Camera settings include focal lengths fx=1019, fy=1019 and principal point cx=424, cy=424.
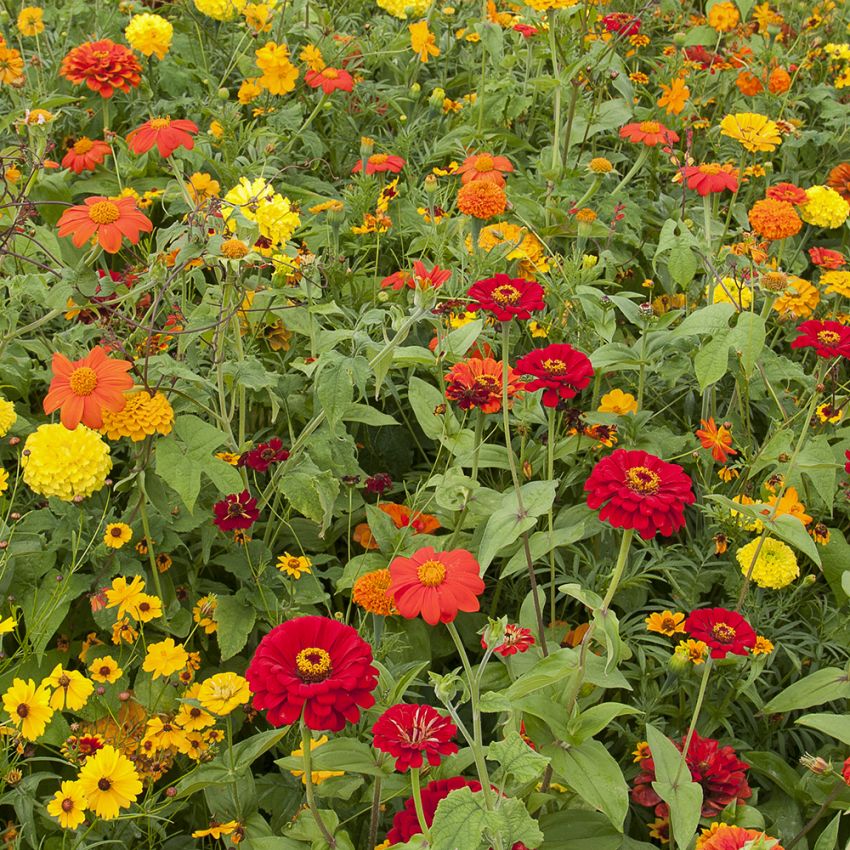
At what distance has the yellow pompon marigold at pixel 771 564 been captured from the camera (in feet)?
5.80

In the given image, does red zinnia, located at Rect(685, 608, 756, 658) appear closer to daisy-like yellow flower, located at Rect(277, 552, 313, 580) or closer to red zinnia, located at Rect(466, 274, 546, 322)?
red zinnia, located at Rect(466, 274, 546, 322)

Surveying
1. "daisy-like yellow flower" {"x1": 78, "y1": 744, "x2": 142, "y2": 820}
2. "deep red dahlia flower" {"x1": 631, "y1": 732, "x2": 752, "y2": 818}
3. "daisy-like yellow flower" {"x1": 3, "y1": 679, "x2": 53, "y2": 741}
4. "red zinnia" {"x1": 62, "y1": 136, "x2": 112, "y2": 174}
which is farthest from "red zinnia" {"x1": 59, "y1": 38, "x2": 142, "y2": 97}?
"deep red dahlia flower" {"x1": 631, "y1": 732, "x2": 752, "y2": 818}

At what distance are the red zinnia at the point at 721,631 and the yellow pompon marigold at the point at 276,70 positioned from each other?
1944mm

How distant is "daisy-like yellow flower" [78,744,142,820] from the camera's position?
1.35 metres

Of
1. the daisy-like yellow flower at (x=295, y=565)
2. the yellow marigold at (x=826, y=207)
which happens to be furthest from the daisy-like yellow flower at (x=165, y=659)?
the yellow marigold at (x=826, y=207)

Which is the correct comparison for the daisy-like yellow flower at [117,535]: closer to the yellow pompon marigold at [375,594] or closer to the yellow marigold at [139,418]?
the yellow marigold at [139,418]

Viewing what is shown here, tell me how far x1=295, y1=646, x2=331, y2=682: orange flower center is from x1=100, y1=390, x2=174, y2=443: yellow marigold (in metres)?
0.62

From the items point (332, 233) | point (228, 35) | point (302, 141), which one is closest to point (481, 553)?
point (332, 233)

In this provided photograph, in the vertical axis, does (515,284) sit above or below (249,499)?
above

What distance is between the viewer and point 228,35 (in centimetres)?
347

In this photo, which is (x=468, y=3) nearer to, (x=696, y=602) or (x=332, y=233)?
(x=332, y=233)

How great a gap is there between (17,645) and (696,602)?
1.25 meters

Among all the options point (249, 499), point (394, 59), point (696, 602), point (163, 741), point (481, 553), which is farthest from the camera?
point (394, 59)

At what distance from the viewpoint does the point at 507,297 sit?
5.26 feet
